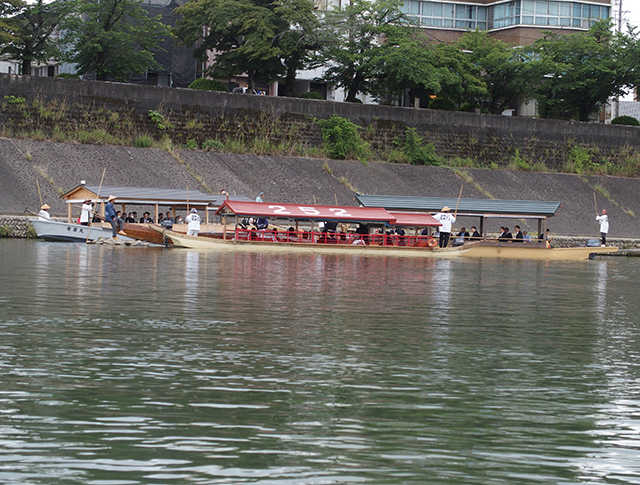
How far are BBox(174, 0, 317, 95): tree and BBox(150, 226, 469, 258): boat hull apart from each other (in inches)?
940

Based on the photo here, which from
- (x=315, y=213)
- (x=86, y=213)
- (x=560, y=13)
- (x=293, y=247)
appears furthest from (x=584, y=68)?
(x=86, y=213)

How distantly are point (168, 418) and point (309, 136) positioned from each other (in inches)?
1989

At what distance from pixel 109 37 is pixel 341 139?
15.9m

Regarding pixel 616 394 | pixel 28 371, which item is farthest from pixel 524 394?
pixel 28 371

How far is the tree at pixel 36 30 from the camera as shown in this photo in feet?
180

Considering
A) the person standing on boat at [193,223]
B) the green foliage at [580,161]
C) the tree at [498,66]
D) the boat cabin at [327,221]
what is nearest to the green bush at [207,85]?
the tree at [498,66]

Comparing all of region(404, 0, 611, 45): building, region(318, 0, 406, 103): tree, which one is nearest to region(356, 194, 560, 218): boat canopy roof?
region(318, 0, 406, 103): tree

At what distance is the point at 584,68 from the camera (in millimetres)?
64562

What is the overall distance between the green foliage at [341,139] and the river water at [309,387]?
38783 mm

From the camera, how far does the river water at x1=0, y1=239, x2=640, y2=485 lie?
6.38 meters

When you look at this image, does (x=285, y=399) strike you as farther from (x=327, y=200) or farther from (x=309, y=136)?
(x=309, y=136)

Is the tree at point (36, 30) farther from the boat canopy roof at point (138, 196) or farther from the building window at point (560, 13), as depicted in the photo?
the building window at point (560, 13)

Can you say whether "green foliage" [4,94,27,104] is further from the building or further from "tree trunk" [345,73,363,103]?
the building

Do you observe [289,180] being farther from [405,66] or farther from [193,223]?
[193,223]
